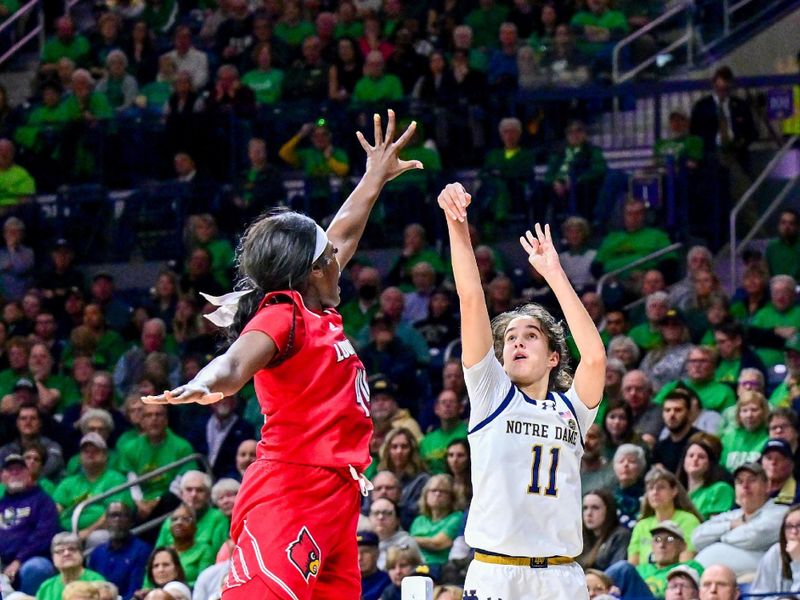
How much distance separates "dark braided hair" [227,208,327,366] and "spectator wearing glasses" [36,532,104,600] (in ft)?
19.2

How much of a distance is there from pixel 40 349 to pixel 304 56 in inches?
171

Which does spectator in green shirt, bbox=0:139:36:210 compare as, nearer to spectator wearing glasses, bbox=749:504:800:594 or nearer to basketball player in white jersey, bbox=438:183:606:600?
spectator wearing glasses, bbox=749:504:800:594

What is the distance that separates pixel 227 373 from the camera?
4926 mm

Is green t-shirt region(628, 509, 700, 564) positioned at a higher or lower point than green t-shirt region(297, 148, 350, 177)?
lower

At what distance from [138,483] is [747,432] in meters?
4.73

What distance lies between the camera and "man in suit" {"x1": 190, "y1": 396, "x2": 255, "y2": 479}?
495 inches

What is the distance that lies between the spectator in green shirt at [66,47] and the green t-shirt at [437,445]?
7.73 metres

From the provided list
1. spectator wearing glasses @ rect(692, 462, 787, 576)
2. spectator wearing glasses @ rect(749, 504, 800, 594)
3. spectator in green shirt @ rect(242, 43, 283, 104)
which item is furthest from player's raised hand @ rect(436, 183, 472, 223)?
spectator in green shirt @ rect(242, 43, 283, 104)

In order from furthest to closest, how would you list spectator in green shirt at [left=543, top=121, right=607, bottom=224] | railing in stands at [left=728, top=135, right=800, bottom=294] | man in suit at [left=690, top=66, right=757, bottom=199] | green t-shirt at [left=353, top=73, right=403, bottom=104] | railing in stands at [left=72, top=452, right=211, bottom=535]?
1. green t-shirt at [left=353, top=73, right=403, bottom=104]
2. man in suit at [left=690, top=66, right=757, bottom=199]
3. spectator in green shirt at [left=543, top=121, right=607, bottom=224]
4. railing in stands at [left=728, top=135, right=800, bottom=294]
5. railing in stands at [left=72, top=452, right=211, bottom=535]

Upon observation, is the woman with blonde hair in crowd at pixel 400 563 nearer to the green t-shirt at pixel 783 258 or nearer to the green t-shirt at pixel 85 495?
the green t-shirt at pixel 85 495

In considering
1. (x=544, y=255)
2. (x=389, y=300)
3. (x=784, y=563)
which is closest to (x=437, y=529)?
(x=784, y=563)

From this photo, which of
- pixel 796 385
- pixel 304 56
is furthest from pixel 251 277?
pixel 304 56

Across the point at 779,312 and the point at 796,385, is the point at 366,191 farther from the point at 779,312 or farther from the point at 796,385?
the point at 779,312

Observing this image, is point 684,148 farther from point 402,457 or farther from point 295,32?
point 295,32
